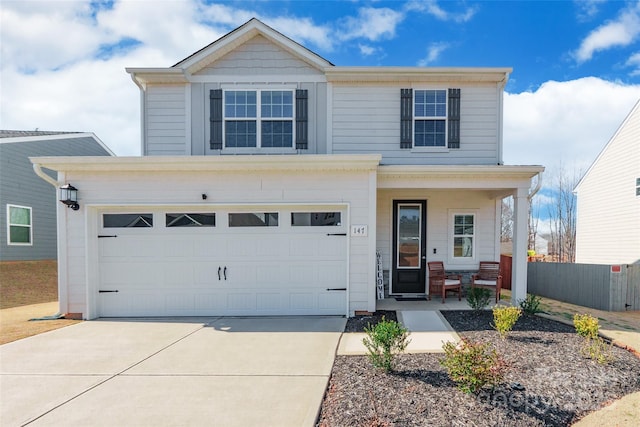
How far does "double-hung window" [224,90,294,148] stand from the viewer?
8492 millimetres

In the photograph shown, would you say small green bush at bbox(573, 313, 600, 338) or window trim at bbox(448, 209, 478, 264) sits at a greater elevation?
window trim at bbox(448, 209, 478, 264)

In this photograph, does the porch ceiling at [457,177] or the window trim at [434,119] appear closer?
Result: the porch ceiling at [457,177]

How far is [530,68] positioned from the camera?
34.5 feet

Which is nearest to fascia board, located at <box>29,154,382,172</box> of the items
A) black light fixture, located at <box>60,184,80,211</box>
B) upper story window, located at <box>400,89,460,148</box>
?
black light fixture, located at <box>60,184,80,211</box>

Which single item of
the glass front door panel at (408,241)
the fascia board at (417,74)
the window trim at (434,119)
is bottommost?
the glass front door panel at (408,241)

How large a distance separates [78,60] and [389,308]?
32.0 feet

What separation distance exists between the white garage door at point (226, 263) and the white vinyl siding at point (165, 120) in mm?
2373

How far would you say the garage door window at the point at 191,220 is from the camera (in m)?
6.89

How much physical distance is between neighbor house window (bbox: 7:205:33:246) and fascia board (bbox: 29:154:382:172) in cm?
794

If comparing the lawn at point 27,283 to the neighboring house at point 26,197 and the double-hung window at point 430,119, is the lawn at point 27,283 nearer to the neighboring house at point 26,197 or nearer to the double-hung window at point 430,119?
the neighboring house at point 26,197

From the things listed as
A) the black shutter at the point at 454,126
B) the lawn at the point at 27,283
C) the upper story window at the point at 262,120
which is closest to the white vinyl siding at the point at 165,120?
the upper story window at the point at 262,120

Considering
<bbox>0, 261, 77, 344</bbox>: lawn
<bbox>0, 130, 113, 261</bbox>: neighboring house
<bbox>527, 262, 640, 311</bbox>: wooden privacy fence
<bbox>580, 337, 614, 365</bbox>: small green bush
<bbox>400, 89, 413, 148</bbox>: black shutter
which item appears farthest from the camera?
<bbox>0, 130, 113, 261</bbox>: neighboring house

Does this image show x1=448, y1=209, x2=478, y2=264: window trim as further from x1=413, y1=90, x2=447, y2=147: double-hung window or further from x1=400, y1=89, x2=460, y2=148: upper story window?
x1=413, y1=90, x2=447, y2=147: double-hung window

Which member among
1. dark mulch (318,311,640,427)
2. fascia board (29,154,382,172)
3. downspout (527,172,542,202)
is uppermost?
fascia board (29,154,382,172)
